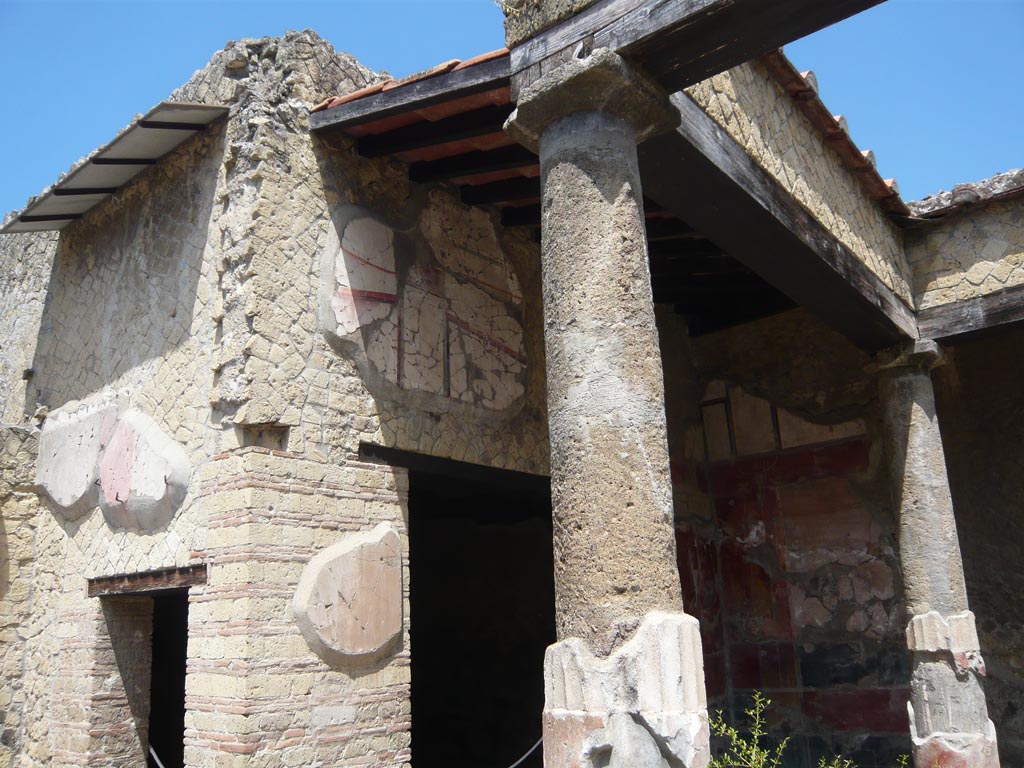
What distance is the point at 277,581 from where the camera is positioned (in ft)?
12.0

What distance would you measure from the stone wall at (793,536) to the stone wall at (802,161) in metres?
1.43

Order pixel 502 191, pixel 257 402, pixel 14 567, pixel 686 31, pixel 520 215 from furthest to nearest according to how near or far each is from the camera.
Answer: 1. pixel 520 215
2. pixel 14 567
3. pixel 502 191
4. pixel 257 402
5. pixel 686 31

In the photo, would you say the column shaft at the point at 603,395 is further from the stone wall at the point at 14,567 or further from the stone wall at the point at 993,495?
the stone wall at the point at 993,495

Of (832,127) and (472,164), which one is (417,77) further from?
(832,127)

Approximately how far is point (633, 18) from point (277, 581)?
2544 mm

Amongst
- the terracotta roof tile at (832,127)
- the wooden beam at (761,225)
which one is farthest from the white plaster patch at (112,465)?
the terracotta roof tile at (832,127)

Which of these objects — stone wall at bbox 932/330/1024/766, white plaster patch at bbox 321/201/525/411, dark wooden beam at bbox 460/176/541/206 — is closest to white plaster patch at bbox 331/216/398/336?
white plaster patch at bbox 321/201/525/411

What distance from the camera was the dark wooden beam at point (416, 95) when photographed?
3571 millimetres

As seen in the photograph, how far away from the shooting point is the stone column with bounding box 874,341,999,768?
470 centimetres

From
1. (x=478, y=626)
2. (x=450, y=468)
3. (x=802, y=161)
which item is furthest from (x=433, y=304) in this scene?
(x=478, y=626)

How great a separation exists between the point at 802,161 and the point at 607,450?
8.92ft

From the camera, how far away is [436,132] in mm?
4336

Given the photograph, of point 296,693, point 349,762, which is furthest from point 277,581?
point 349,762

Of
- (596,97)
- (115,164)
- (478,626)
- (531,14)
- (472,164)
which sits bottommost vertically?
(478,626)
